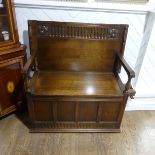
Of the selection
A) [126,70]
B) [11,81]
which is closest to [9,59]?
[11,81]

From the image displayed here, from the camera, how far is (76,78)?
1669 mm

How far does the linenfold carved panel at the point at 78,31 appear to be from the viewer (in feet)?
5.20

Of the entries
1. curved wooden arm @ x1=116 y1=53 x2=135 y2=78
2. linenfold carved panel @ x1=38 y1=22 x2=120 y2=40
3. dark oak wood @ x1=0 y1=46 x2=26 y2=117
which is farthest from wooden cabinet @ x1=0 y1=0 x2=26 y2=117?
curved wooden arm @ x1=116 y1=53 x2=135 y2=78

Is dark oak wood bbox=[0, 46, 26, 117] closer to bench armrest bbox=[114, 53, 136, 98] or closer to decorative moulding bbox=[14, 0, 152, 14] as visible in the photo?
decorative moulding bbox=[14, 0, 152, 14]

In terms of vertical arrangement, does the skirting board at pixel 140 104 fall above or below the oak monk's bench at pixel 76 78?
below

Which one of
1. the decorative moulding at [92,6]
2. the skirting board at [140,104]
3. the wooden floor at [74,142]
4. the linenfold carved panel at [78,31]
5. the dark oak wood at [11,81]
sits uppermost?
the decorative moulding at [92,6]

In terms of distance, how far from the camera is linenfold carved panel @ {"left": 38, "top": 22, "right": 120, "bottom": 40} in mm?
1585

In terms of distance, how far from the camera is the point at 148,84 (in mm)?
1914

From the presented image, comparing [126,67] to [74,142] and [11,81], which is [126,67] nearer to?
[74,142]

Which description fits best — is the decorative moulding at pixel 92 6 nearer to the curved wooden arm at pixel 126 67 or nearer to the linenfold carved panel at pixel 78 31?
the linenfold carved panel at pixel 78 31

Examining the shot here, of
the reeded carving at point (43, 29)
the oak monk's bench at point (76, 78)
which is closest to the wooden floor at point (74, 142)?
the oak monk's bench at point (76, 78)

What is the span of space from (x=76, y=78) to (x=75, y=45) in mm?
328

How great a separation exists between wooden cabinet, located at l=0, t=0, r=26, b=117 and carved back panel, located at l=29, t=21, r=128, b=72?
15 centimetres

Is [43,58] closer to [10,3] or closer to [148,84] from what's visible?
[10,3]
